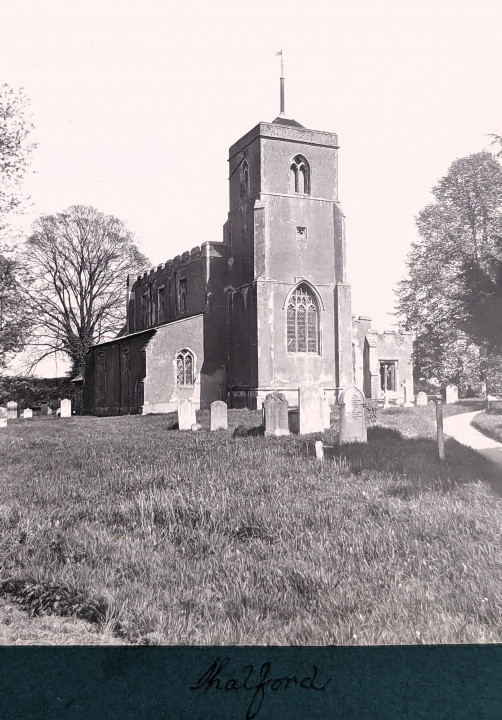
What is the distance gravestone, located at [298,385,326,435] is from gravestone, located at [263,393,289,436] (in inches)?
14.5

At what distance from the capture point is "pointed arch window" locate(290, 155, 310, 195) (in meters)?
24.1

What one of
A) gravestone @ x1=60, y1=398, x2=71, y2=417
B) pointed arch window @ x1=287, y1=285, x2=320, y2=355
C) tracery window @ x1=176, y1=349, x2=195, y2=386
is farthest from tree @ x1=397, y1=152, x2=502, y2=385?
gravestone @ x1=60, y1=398, x2=71, y2=417

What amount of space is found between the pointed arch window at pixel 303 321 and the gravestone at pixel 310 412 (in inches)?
417

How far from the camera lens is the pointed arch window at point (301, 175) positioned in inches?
950

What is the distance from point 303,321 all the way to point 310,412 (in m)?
11.5

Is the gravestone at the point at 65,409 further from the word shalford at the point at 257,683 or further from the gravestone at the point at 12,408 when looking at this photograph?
the word shalford at the point at 257,683

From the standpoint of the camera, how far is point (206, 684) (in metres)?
2.90

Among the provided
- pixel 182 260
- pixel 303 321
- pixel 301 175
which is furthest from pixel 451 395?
pixel 182 260

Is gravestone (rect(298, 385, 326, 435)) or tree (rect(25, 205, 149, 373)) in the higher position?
tree (rect(25, 205, 149, 373))

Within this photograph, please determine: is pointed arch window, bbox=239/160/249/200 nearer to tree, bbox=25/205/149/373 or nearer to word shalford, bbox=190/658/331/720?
tree, bbox=25/205/149/373

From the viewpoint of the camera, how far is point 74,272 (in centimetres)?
1469

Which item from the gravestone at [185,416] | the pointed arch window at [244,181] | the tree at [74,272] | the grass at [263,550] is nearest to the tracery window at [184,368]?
the tree at [74,272]

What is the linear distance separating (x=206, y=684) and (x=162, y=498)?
3086 mm

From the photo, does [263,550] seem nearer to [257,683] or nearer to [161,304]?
[257,683]
